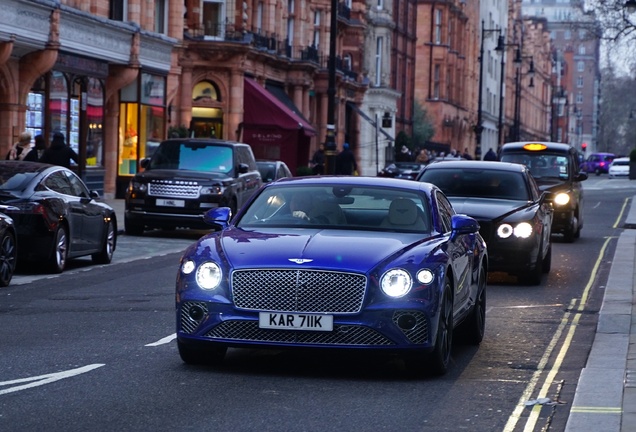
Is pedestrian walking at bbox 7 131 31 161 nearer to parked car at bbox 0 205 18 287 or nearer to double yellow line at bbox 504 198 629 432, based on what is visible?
parked car at bbox 0 205 18 287

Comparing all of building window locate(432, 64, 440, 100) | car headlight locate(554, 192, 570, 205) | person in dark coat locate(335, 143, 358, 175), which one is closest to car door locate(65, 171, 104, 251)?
car headlight locate(554, 192, 570, 205)

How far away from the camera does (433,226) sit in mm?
10977

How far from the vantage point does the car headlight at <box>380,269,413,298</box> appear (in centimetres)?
963

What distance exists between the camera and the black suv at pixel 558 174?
27.0 meters

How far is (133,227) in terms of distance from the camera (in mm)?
27484

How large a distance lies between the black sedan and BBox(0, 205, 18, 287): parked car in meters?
1.21

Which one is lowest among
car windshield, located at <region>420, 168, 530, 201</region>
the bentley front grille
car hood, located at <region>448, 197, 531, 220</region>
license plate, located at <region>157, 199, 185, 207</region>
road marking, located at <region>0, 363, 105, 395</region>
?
road marking, located at <region>0, 363, 105, 395</region>

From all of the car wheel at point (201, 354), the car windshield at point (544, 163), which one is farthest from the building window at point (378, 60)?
the car wheel at point (201, 354)

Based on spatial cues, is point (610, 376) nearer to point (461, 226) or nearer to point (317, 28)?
point (461, 226)

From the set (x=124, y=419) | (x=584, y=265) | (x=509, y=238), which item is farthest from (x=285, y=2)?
(x=124, y=419)

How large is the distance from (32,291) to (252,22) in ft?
125

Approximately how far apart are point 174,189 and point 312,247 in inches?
684

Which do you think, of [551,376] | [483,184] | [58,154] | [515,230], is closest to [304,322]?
[551,376]

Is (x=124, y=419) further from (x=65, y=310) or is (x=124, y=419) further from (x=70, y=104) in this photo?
(x=70, y=104)
